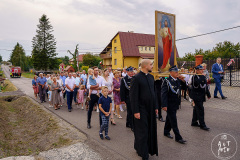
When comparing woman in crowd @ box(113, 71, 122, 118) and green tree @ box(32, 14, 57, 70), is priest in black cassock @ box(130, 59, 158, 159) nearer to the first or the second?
woman in crowd @ box(113, 71, 122, 118)

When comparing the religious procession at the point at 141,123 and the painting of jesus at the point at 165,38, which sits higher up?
the painting of jesus at the point at 165,38

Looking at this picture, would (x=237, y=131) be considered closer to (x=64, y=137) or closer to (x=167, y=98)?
(x=167, y=98)

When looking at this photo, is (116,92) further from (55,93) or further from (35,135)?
(55,93)

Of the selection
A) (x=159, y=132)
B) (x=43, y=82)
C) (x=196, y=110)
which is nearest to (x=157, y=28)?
(x=196, y=110)

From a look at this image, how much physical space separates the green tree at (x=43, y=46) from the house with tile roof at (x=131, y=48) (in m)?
23.9

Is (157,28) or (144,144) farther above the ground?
(157,28)

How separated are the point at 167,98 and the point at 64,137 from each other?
3210 mm

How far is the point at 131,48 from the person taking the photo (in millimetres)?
40594

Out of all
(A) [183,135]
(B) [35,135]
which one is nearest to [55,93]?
(B) [35,135]

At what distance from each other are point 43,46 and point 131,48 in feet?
103

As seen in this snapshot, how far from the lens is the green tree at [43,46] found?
55.3 meters

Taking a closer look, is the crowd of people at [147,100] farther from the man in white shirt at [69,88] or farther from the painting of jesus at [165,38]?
the man in white shirt at [69,88]

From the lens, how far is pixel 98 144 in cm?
483

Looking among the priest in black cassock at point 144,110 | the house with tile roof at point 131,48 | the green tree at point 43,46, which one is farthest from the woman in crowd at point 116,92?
the green tree at point 43,46
